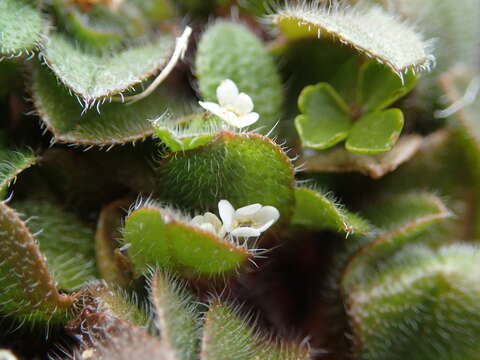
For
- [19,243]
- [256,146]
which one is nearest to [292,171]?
[256,146]

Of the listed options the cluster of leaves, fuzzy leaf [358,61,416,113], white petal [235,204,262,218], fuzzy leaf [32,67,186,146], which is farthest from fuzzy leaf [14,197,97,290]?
fuzzy leaf [358,61,416,113]

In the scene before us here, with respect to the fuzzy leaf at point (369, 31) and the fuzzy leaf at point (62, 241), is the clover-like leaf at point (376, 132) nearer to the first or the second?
the fuzzy leaf at point (369, 31)

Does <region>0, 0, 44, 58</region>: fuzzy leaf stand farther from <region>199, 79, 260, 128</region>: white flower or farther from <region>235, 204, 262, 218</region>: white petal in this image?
<region>235, 204, 262, 218</region>: white petal

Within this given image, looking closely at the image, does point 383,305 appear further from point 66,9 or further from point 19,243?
point 66,9

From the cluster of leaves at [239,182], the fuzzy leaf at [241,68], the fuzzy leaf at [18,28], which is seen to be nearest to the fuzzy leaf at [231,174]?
the cluster of leaves at [239,182]

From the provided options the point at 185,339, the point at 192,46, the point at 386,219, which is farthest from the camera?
the point at 192,46

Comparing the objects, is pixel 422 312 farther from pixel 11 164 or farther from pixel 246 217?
pixel 11 164

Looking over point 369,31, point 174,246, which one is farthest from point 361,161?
point 174,246
